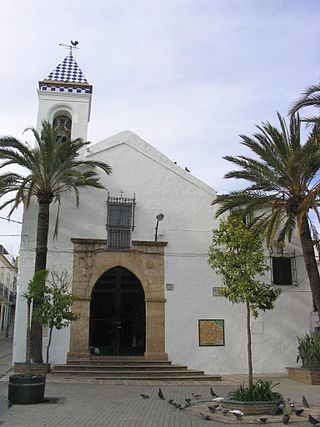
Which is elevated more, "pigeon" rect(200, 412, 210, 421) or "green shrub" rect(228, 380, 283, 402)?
"green shrub" rect(228, 380, 283, 402)

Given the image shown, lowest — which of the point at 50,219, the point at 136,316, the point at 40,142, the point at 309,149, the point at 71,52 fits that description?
the point at 136,316

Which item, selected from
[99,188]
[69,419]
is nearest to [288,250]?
[99,188]

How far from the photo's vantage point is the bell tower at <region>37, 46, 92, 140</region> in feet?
65.7

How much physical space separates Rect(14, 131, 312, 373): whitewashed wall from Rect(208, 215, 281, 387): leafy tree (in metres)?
7.39

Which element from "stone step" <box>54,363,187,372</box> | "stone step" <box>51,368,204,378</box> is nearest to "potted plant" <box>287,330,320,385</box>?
"stone step" <box>51,368,204,378</box>

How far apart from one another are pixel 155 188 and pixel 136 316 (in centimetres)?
509

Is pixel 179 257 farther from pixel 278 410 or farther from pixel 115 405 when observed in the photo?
pixel 278 410

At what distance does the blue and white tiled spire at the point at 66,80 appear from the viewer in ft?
66.7

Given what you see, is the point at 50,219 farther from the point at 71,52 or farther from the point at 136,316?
the point at 71,52

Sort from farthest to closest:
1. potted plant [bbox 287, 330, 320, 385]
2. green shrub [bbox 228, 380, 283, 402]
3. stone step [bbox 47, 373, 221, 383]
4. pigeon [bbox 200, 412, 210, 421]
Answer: potted plant [bbox 287, 330, 320, 385], stone step [bbox 47, 373, 221, 383], green shrub [bbox 228, 380, 283, 402], pigeon [bbox 200, 412, 210, 421]

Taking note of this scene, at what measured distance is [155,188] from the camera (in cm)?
1923

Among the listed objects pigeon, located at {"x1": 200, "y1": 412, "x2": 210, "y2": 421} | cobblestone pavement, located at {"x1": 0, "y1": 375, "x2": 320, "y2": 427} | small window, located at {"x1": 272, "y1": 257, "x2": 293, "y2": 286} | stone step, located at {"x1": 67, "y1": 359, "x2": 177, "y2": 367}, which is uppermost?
small window, located at {"x1": 272, "y1": 257, "x2": 293, "y2": 286}

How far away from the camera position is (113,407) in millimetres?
10016

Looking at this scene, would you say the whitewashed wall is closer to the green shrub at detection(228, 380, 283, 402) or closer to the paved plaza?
the paved plaza
